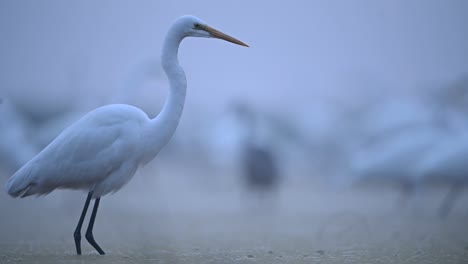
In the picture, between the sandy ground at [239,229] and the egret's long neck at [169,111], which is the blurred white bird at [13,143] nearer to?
the sandy ground at [239,229]

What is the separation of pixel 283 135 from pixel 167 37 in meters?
16.1

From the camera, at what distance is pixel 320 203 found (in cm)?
1380

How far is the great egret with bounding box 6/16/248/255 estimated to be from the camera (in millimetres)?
7000

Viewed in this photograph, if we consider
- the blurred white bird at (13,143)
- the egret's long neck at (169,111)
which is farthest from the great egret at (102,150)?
the blurred white bird at (13,143)

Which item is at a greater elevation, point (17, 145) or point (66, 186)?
point (17, 145)

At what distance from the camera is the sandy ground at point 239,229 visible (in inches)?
279

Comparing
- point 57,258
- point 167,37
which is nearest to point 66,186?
point 57,258

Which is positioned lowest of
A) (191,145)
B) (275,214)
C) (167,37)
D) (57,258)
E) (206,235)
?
(57,258)

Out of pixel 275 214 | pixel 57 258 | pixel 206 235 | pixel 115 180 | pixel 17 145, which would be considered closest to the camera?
pixel 57 258

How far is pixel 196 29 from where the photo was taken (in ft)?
24.4

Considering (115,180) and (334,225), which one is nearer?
(115,180)

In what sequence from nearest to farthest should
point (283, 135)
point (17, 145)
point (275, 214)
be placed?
1. point (275, 214)
2. point (17, 145)
3. point (283, 135)

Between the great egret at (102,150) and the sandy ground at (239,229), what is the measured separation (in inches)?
25.1

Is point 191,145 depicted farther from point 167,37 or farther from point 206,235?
point 167,37
